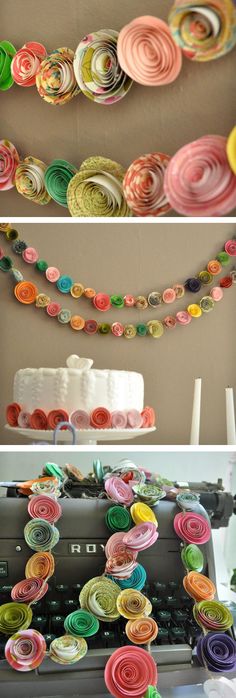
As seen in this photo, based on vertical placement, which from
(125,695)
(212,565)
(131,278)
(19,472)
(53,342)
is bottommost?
(125,695)

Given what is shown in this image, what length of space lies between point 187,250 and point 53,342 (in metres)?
0.29

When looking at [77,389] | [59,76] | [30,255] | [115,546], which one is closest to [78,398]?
[77,389]

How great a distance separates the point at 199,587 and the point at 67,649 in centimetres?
17

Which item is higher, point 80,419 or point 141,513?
point 80,419

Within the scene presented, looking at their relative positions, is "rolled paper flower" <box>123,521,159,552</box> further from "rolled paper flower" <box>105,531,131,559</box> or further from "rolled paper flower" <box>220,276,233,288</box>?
"rolled paper flower" <box>220,276,233,288</box>

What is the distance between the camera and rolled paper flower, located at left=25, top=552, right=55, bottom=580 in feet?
2.59

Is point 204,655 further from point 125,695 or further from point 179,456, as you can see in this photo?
point 179,456

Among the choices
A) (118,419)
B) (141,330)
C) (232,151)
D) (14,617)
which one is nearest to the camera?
(232,151)

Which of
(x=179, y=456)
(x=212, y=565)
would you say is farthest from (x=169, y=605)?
(x=179, y=456)

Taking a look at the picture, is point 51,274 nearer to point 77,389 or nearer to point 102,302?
point 102,302

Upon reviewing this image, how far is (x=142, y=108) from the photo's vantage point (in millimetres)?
875

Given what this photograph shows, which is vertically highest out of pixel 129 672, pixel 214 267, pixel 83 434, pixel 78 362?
pixel 214 267

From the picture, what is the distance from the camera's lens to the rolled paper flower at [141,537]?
0.79m

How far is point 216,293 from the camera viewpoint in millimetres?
1202
